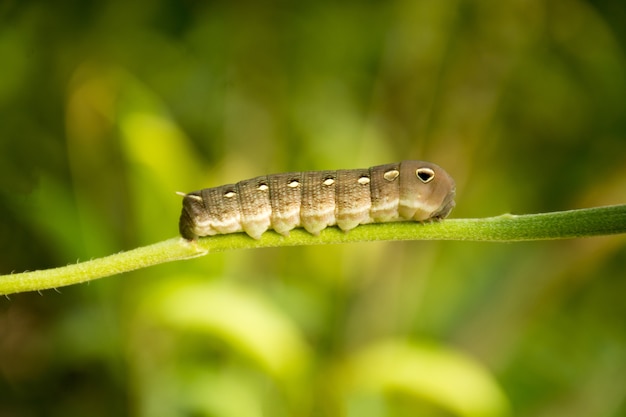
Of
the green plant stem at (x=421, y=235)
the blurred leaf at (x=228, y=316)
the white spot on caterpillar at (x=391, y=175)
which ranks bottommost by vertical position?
the green plant stem at (x=421, y=235)

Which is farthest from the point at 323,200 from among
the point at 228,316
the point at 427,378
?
the point at 427,378

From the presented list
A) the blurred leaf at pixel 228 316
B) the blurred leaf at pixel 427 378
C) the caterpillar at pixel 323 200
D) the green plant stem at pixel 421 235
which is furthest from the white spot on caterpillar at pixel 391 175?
the blurred leaf at pixel 427 378

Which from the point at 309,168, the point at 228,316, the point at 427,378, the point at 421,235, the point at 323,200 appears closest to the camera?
the point at 421,235

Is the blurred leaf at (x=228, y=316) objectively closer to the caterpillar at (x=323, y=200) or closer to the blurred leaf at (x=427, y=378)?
the blurred leaf at (x=427, y=378)

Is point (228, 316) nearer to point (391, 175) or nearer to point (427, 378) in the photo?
A: point (427, 378)

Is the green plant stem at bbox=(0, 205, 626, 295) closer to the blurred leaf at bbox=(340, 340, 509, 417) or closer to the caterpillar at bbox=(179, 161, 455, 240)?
the caterpillar at bbox=(179, 161, 455, 240)

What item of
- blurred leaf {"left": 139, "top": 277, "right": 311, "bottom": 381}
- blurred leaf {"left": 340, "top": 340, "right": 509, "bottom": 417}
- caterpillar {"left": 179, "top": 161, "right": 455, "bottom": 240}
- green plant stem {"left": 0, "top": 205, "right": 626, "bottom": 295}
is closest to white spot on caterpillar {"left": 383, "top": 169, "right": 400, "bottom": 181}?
caterpillar {"left": 179, "top": 161, "right": 455, "bottom": 240}

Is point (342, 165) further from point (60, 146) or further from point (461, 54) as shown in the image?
point (60, 146)

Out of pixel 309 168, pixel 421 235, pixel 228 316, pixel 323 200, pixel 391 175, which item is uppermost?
pixel 309 168
